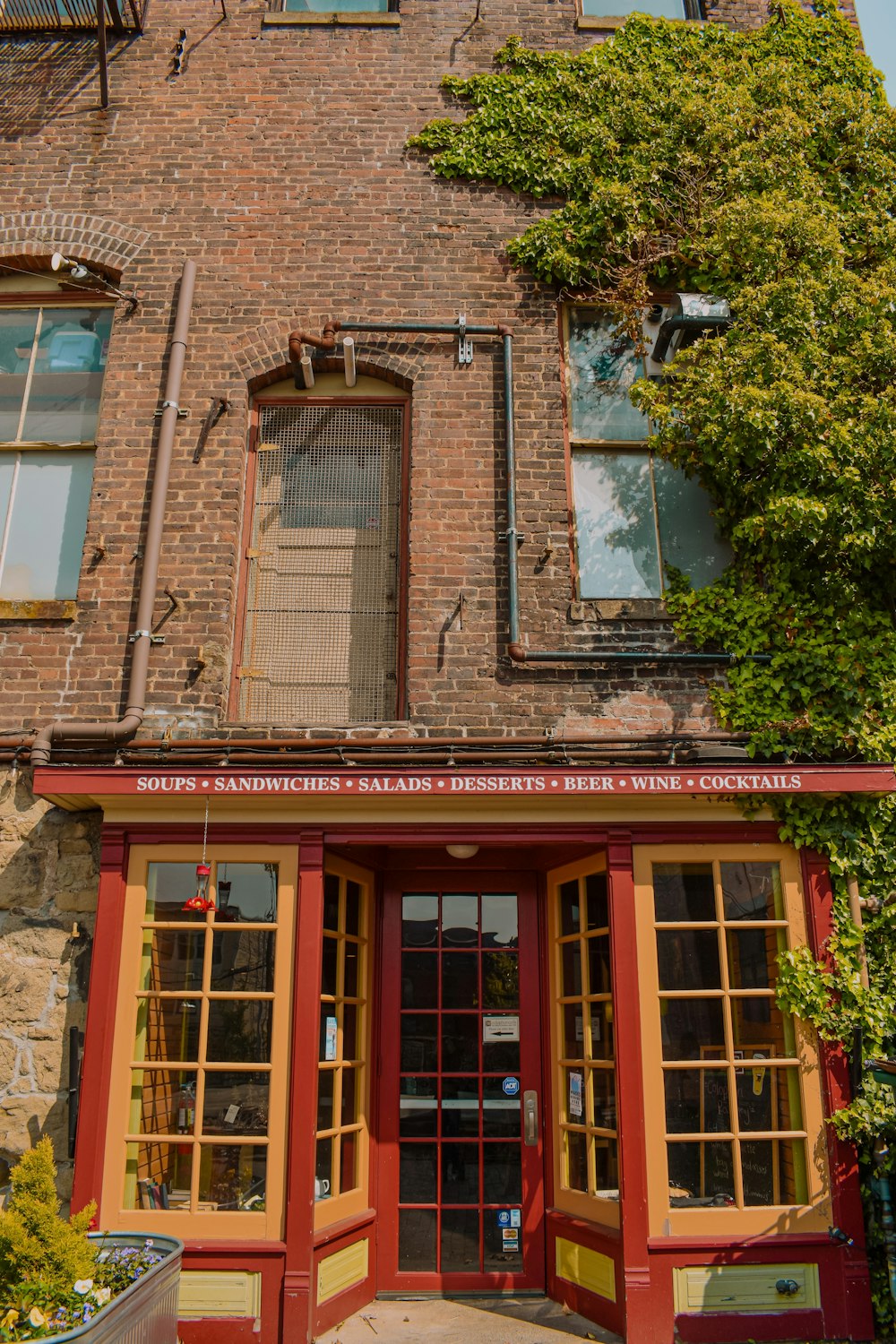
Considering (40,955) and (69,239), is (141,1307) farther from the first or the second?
(69,239)

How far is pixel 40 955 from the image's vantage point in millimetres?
6625

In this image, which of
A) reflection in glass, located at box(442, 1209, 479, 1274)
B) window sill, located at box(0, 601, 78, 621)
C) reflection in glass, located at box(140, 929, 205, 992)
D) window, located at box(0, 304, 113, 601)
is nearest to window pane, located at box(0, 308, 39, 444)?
window, located at box(0, 304, 113, 601)

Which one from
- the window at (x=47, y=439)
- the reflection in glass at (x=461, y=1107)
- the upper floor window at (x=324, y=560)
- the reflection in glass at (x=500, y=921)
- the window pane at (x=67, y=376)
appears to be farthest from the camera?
the window pane at (x=67, y=376)

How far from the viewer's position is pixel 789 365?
7.14 m

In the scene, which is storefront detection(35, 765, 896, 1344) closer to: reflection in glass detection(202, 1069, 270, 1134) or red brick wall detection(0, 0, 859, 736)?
reflection in glass detection(202, 1069, 270, 1134)

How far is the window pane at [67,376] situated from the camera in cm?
811

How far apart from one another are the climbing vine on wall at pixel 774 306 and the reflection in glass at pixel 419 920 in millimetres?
2408

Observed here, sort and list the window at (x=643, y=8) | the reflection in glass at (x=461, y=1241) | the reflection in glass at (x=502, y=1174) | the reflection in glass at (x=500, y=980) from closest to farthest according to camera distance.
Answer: the reflection in glass at (x=461, y=1241) < the reflection in glass at (x=502, y=1174) < the reflection in glass at (x=500, y=980) < the window at (x=643, y=8)

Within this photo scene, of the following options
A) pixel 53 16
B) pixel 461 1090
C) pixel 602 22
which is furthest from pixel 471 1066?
pixel 53 16

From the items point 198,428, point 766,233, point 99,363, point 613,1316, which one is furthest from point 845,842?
point 99,363

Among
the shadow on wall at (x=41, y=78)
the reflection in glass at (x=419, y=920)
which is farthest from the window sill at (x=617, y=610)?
the shadow on wall at (x=41, y=78)

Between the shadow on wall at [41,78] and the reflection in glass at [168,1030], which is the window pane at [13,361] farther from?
the reflection in glass at [168,1030]

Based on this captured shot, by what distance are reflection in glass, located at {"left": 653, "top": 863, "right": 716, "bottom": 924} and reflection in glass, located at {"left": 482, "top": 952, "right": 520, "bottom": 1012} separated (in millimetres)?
1268

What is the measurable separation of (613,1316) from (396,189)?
8153 millimetres
